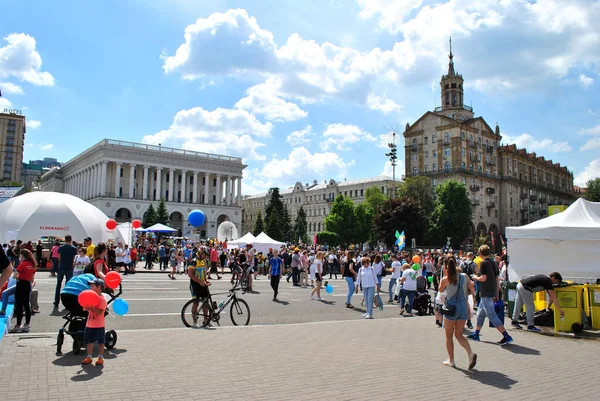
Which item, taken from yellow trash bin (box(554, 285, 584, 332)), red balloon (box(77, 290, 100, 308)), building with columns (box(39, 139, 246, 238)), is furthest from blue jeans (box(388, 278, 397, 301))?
building with columns (box(39, 139, 246, 238))

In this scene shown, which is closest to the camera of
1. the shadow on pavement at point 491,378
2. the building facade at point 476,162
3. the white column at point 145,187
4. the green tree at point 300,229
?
the shadow on pavement at point 491,378

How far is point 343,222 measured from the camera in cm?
7956

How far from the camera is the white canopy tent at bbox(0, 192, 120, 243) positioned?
33.0m

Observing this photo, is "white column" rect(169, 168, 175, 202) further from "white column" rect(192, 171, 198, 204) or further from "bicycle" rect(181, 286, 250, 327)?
"bicycle" rect(181, 286, 250, 327)

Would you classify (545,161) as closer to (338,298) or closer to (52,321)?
(338,298)

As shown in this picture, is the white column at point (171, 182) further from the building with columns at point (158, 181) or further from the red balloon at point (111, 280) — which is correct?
the red balloon at point (111, 280)

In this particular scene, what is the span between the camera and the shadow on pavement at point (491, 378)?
Answer: 260 inches

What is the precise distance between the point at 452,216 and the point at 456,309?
66.9 meters

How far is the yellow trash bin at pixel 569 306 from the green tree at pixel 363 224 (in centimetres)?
6883

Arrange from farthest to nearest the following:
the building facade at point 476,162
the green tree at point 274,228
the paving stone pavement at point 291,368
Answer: the green tree at point 274,228, the building facade at point 476,162, the paving stone pavement at point 291,368

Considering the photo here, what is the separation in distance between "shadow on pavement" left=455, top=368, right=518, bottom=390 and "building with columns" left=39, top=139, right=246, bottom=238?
282 feet

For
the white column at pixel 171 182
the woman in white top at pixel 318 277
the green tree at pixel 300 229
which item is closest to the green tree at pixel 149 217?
the white column at pixel 171 182

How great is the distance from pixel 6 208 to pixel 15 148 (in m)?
139

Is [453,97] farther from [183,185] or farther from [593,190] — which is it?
[183,185]
